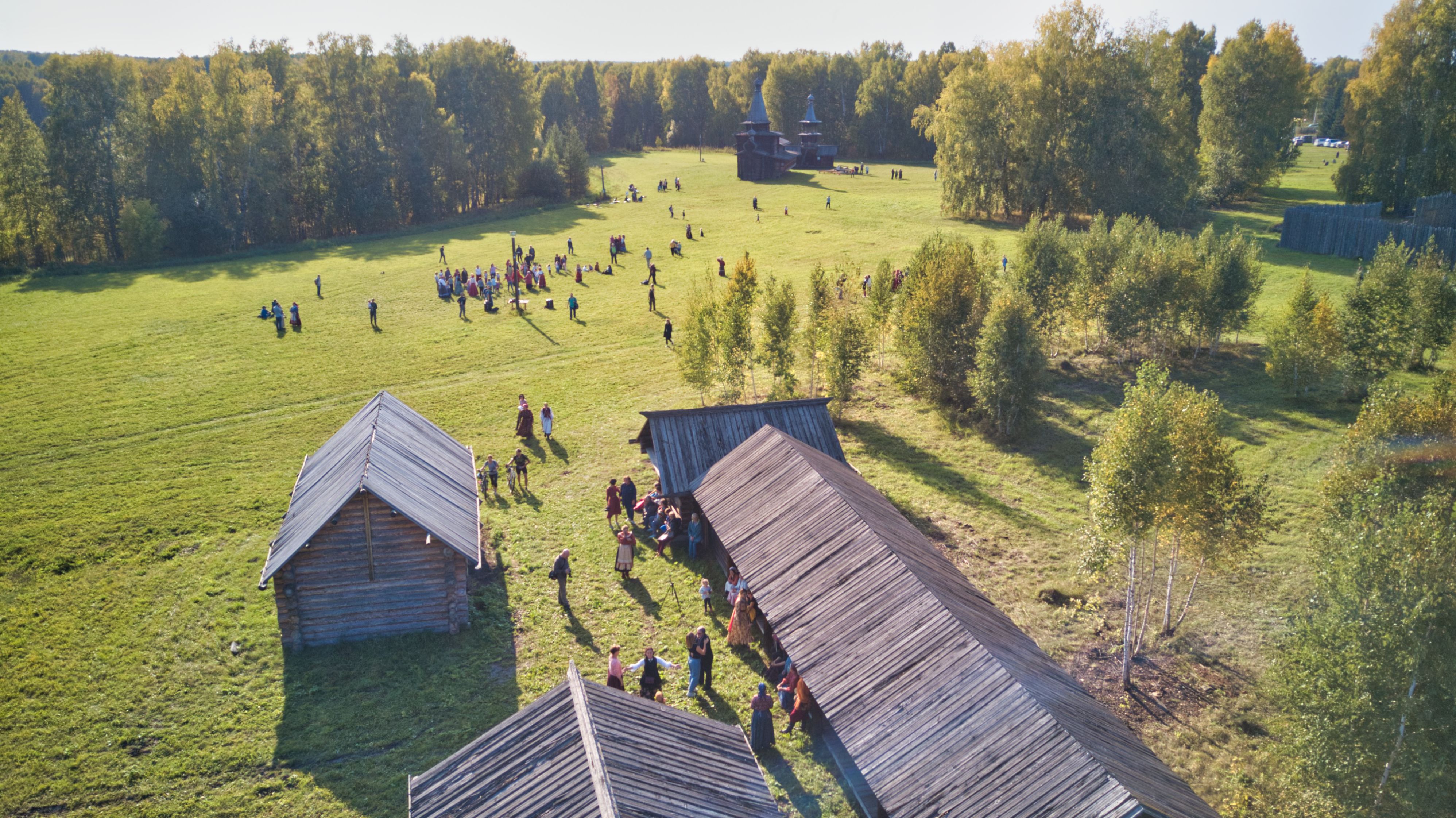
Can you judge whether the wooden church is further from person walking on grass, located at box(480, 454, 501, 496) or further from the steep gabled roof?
the steep gabled roof

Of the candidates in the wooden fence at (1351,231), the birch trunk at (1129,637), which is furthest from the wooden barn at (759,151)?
the birch trunk at (1129,637)

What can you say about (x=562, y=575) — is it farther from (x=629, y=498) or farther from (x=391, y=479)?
(x=391, y=479)

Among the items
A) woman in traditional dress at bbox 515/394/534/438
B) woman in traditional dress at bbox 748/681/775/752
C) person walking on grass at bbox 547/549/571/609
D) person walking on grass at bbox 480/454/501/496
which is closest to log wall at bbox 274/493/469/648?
person walking on grass at bbox 547/549/571/609

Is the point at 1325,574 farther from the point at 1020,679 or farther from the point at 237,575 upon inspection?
the point at 237,575

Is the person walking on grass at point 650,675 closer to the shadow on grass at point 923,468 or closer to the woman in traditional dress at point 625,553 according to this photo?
the woman in traditional dress at point 625,553

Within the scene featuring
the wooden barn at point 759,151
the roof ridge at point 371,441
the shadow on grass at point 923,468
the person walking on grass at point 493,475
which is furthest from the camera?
the wooden barn at point 759,151

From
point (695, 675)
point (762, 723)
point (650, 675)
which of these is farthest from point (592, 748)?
point (695, 675)
